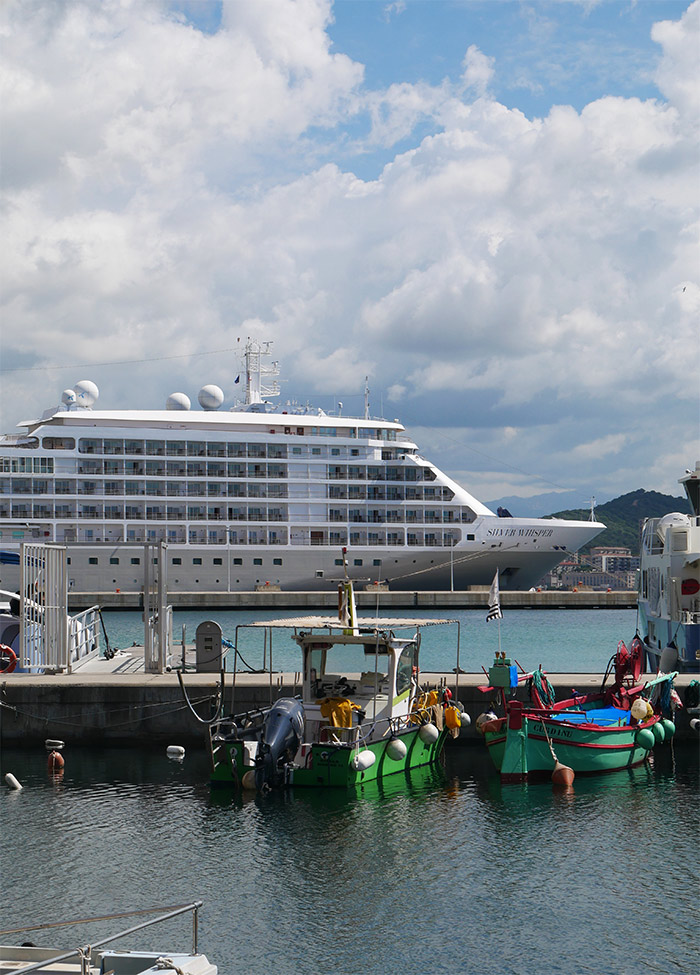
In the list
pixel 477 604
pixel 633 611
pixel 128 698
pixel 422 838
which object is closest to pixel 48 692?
pixel 128 698

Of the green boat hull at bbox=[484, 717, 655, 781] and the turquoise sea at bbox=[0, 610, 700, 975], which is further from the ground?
the green boat hull at bbox=[484, 717, 655, 781]

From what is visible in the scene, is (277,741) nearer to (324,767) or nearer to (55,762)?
(324,767)

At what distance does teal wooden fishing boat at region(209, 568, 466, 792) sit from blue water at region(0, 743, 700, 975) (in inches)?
16.8

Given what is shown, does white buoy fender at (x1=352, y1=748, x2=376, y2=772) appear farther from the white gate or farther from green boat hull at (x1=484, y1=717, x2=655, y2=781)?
the white gate

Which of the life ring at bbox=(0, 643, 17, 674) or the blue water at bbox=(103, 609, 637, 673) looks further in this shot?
the blue water at bbox=(103, 609, 637, 673)

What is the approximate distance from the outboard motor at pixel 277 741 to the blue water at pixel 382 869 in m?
0.45

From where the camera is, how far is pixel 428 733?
1850 cm

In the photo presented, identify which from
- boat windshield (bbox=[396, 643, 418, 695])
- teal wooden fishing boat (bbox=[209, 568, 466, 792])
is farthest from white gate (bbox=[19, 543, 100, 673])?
boat windshield (bbox=[396, 643, 418, 695])

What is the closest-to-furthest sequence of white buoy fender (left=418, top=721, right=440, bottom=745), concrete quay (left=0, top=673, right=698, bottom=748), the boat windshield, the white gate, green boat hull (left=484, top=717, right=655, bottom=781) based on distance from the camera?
1. green boat hull (left=484, top=717, right=655, bottom=781)
2. white buoy fender (left=418, top=721, right=440, bottom=745)
3. the boat windshield
4. concrete quay (left=0, top=673, right=698, bottom=748)
5. the white gate

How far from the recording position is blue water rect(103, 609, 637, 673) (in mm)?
35531

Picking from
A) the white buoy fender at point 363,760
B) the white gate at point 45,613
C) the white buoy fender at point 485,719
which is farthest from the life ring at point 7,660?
the white buoy fender at point 485,719

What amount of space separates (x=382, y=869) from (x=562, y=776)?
5478 mm

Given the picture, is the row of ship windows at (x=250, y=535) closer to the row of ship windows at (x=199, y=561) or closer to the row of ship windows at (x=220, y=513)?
the row of ship windows at (x=220, y=513)

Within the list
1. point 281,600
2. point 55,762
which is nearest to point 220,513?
point 281,600
